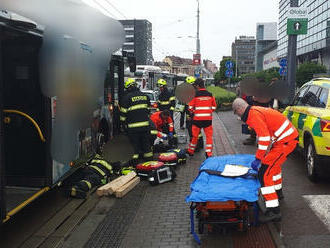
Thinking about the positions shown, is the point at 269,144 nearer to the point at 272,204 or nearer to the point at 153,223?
the point at 272,204

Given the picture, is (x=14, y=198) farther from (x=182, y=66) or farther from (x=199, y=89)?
(x=182, y=66)

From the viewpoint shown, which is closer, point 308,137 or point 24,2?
point 24,2

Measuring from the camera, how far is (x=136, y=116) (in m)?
8.36

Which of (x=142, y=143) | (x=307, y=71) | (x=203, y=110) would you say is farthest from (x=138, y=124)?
(x=307, y=71)

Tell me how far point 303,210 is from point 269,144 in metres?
1.31

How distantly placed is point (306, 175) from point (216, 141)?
14.8 feet

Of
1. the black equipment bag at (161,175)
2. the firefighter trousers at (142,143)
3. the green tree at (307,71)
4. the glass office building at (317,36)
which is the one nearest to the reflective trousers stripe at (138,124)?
the firefighter trousers at (142,143)

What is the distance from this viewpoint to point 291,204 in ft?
20.3

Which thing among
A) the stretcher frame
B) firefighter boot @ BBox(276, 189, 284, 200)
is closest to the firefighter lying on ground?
firefighter boot @ BBox(276, 189, 284, 200)

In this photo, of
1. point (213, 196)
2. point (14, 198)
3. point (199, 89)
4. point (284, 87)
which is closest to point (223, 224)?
point (213, 196)

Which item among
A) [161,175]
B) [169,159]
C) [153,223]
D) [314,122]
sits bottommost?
[153,223]

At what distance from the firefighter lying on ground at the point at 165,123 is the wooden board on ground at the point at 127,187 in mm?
2748

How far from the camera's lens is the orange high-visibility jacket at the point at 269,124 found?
17.1ft

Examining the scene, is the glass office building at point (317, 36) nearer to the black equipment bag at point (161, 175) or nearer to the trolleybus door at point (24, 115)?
the black equipment bag at point (161, 175)
